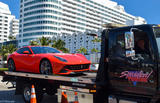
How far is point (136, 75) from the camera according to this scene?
12.9 ft

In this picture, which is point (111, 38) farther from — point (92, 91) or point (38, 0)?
point (38, 0)

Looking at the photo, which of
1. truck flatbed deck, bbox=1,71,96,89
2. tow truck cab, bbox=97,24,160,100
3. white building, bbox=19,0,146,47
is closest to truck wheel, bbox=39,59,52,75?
truck flatbed deck, bbox=1,71,96,89

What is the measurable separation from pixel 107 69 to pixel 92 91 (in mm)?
671

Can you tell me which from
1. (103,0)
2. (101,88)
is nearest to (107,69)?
(101,88)

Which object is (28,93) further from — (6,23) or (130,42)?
(6,23)

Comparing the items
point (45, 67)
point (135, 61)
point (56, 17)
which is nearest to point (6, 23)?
point (56, 17)

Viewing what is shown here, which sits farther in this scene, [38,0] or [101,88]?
[38,0]

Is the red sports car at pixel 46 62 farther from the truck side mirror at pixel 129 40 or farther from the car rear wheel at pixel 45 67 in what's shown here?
the truck side mirror at pixel 129 40

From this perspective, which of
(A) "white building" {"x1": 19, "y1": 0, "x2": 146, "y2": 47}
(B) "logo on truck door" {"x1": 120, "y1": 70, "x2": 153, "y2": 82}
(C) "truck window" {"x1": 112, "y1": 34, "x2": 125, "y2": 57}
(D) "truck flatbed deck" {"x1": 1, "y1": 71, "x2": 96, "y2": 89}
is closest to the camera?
(B) "logo on truck door" {"x1": 120, "y1": 70, "x2": 153, "y2": 82}

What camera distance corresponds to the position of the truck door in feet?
12.2

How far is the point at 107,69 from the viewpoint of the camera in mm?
4547

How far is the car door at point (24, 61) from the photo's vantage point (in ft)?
22.2

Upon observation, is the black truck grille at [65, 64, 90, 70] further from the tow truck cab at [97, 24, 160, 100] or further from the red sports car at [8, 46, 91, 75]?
the tow truck cab at [97, 24, 160, 100]

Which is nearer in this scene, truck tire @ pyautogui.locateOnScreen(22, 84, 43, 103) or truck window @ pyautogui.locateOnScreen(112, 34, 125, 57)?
truck window @ pyautogui.locateOnScreen(112, 34, 125, 57)
